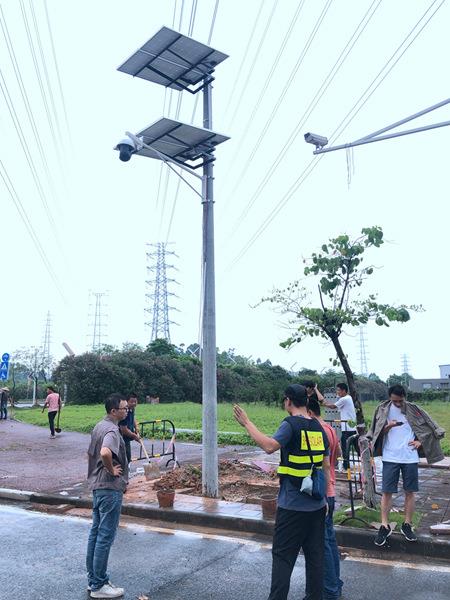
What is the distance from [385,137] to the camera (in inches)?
298

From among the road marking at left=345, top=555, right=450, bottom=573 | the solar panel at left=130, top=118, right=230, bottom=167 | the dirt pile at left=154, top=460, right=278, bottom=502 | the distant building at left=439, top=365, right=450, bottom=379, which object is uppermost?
the solar panel at left=130, top=118, right=230, bottom=167

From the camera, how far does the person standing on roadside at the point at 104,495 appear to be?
4836 millimetres

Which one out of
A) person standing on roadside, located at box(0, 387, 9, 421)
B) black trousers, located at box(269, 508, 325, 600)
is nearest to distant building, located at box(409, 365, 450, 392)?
person standing on roadside, located at box(0, 387, 9, 421)

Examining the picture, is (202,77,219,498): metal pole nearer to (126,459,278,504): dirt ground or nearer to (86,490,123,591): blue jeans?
(126,459,278,504): dirt ground

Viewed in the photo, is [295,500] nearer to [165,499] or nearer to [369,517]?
[369,517]

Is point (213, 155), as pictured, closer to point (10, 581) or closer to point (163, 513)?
point (163, 513)

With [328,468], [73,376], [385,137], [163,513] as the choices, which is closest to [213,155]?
[385,137]

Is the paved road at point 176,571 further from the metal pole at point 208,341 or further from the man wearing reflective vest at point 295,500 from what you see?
the metal pole at point 208,341

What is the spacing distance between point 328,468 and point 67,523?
4768 millimetres

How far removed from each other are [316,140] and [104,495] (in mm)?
5807

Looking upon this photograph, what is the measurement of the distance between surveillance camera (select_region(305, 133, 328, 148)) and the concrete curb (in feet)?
17.4

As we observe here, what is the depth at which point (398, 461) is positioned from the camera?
→ 6.17m

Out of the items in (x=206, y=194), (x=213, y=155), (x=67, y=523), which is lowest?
(x=67, y=523)

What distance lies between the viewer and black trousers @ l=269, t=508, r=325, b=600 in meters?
3.82
